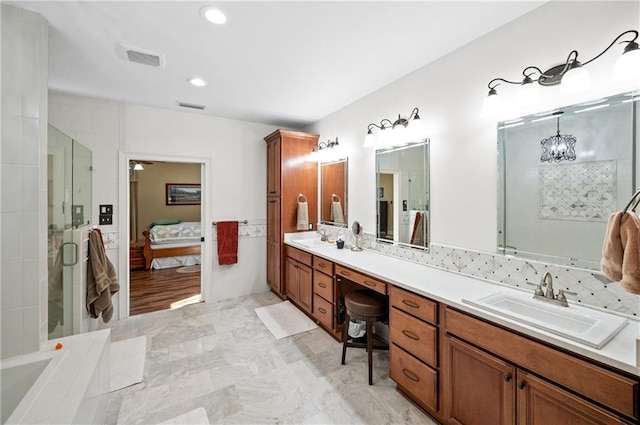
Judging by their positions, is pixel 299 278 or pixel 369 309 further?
pixel 299 278

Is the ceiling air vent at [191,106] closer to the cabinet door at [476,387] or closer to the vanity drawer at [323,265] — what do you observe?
the vanity drawer at [323,265]

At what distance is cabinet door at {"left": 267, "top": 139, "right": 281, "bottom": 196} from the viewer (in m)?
3.71

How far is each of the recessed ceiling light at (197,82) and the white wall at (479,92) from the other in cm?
182

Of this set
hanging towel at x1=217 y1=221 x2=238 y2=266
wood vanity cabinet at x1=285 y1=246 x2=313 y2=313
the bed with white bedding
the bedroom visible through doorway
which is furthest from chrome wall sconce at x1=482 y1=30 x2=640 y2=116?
the bed with white bedding

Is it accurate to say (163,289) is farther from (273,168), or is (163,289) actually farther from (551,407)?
(551,407)

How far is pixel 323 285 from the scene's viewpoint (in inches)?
112

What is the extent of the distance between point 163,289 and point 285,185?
2.63 meters

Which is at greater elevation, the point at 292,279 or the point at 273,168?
the point at 273,168

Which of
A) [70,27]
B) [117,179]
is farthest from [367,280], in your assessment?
[117,179]

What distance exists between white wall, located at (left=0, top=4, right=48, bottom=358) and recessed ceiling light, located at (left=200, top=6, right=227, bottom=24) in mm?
1057

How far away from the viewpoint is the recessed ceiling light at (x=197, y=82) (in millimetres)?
2605

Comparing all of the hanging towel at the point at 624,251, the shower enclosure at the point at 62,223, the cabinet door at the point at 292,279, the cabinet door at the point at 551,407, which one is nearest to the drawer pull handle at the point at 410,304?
the cabinet door at the point at 551,407

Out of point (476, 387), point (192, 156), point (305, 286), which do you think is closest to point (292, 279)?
point (305, 286)

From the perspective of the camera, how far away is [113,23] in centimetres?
178
